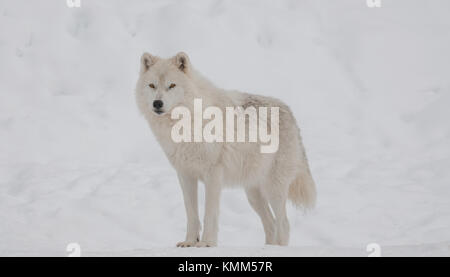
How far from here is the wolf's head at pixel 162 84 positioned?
592 centimetres

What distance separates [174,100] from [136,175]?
7.55 meters

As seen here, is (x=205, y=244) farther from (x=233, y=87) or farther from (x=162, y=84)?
(x=233, y=87)

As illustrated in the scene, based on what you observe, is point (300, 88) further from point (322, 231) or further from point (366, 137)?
point (322, 231)

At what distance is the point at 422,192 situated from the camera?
40.9ft

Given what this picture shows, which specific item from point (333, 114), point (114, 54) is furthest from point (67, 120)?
point (333, 114)

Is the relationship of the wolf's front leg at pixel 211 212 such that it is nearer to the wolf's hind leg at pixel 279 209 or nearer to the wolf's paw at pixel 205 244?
the wolf's paw at pixel 205 244

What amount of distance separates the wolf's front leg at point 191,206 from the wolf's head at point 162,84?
2.55ft

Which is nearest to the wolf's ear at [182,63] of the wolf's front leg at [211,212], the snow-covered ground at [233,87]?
the wolf's front leg at [211,212]

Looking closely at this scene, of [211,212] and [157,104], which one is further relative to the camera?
[211,212]

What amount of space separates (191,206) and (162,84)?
1.31m

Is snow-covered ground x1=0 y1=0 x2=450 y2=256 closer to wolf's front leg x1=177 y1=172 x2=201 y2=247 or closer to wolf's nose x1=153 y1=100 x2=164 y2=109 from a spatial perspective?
wolf's front leg x1=177 y1=172 x2=201 y2=247

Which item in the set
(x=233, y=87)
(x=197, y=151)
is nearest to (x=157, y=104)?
(x=197, y=151)

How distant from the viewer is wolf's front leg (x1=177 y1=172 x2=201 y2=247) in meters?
6.19

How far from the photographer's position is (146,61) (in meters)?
6.28
